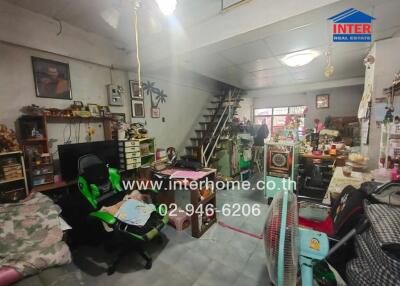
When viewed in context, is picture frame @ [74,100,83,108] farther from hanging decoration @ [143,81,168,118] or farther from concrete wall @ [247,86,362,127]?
concrete wall @ [247,86,362,127]

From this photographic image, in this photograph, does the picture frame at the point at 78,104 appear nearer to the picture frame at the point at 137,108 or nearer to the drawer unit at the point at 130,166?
the picture frame at the point at 137,108

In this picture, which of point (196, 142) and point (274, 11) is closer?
point (274, 11)

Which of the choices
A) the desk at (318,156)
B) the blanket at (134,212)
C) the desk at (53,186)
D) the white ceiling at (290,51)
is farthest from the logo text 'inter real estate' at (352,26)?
the desk at (53,186)

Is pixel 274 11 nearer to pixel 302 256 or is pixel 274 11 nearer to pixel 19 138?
pixel 302 256

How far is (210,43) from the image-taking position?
2121mm

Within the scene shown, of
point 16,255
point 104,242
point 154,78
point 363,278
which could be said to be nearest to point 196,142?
point 154,78

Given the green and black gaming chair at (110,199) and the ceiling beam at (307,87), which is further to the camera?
the ceiling beam at (307,87)

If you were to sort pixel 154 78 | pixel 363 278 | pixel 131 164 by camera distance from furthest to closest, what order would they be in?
1. pixel 154 78
2. pixel 131 164
3. pixel 363 278

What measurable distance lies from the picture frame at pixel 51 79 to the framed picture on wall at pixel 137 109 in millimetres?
1040

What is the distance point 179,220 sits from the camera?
2.46 metres

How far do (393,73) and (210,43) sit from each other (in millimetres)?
2224

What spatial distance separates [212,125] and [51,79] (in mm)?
3389

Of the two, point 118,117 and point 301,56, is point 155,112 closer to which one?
point 118,117

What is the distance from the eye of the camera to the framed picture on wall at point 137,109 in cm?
343
